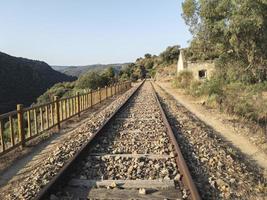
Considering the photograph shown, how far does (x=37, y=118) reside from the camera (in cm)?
1145

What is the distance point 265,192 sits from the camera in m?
5.62

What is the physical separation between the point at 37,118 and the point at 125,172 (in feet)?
19.6

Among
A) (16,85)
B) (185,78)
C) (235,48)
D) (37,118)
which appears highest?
(235,48)

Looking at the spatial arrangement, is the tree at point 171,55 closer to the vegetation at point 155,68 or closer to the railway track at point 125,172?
the vegetation at point 155,68

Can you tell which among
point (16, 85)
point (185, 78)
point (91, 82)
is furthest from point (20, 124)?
point (16, 85)

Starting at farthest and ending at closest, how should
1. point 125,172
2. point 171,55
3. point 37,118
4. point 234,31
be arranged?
1. point 171,55
2. point 234,31
3. point 37,118
4. point 125,172

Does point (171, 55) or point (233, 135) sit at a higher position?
point (171, 55)

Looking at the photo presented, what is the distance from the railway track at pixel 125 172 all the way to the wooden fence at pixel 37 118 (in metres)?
2.01

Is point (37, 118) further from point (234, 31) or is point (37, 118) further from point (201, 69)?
point (201, 69)

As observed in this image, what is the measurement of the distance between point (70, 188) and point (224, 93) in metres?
17.9

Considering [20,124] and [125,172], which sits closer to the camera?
[125,172]

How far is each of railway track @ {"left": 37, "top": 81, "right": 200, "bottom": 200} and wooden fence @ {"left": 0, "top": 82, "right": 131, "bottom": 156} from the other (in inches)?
79.3

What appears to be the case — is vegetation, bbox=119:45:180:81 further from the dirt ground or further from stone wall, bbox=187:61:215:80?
the dirt ground

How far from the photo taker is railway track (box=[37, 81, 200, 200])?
5.23m
